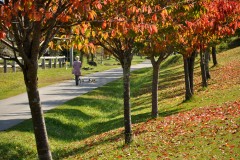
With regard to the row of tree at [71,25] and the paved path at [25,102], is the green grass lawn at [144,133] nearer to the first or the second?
the paved path at [25,102]

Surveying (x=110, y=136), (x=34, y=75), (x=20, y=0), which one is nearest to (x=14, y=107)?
(x=110, y=136)

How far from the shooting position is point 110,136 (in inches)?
553

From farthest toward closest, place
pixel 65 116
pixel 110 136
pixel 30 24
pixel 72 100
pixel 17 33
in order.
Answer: pixel 72 100 < pixel 65 116 < pixel 110 136 < pixel 30 24 < pixel 17 33

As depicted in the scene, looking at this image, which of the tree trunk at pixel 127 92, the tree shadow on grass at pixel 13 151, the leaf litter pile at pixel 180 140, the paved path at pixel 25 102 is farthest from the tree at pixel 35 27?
the paved path at pixel 25 102

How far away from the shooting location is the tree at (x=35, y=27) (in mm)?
5457

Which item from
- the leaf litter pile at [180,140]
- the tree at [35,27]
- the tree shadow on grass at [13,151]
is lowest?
the tree shadow on grass at [13,151]

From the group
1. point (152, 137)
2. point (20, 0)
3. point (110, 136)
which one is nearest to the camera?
point (20, 0)

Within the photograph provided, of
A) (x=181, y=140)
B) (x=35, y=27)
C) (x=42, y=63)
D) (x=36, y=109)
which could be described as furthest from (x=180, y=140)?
(x=42, y=63)

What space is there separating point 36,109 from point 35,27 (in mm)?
1359

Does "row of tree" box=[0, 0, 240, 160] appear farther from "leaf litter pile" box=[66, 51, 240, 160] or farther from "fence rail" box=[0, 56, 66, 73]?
"fence rail" box=[0, 56, 66, 73]

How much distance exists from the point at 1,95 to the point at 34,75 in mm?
18559

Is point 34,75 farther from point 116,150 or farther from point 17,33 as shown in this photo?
point 116,150

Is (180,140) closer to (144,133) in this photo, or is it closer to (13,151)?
(144,133)

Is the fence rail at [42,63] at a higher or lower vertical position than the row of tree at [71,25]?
lower
